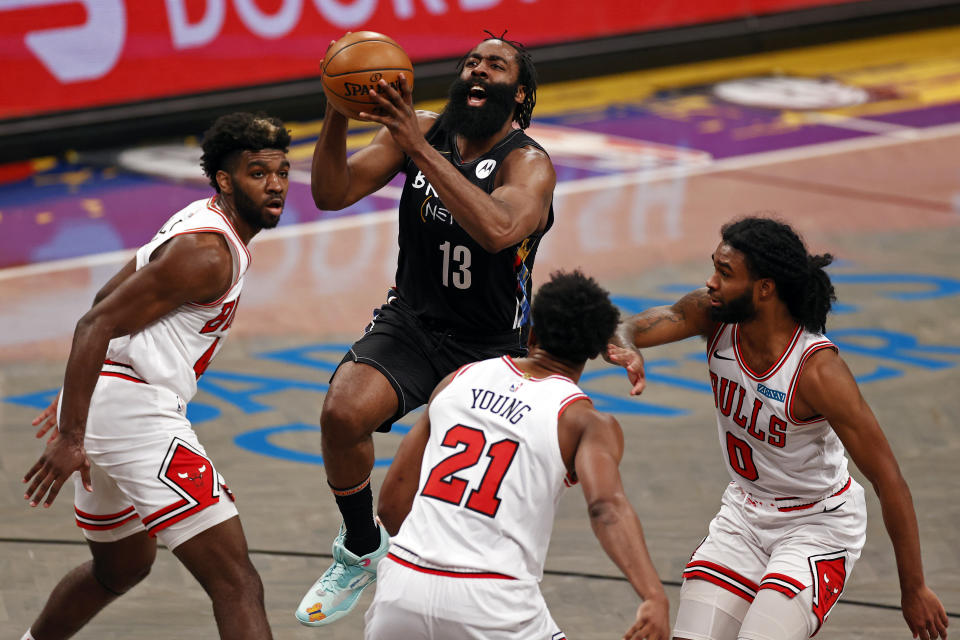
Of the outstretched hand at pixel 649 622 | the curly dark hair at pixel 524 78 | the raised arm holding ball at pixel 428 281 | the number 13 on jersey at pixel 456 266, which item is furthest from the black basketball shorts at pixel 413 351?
the outstretched hand at pixel 649 622

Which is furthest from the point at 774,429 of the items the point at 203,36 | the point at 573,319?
the point at 203,36

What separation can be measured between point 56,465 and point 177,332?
0.67 metres

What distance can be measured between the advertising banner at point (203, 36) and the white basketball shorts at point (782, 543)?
9711 millimetres

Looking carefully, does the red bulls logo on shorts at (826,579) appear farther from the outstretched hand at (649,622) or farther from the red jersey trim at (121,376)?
the red jersey trim at (121,376)

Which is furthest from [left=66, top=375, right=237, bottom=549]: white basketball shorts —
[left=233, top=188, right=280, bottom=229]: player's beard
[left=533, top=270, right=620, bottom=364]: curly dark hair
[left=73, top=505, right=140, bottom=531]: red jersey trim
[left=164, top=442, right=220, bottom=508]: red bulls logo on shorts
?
[left=533, top=270, right=620, bottom=364]: curly dark hair

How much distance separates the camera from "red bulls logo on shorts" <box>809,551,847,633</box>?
4.93 metres

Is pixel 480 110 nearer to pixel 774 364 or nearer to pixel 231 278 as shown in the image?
pixel 231 278

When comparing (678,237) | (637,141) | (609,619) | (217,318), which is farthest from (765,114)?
(217,318)

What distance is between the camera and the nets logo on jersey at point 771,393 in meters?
5.00

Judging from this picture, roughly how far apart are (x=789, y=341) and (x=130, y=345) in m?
2.32

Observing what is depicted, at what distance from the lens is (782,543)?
5117mm

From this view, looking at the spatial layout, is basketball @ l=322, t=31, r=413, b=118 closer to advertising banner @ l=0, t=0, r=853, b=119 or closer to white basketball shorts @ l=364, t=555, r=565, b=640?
white basketball shorts @ l=364, t=555, r=565, b=640

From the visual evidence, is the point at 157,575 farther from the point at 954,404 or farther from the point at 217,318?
the point at 954,404

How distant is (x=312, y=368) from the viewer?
922 centimetres
